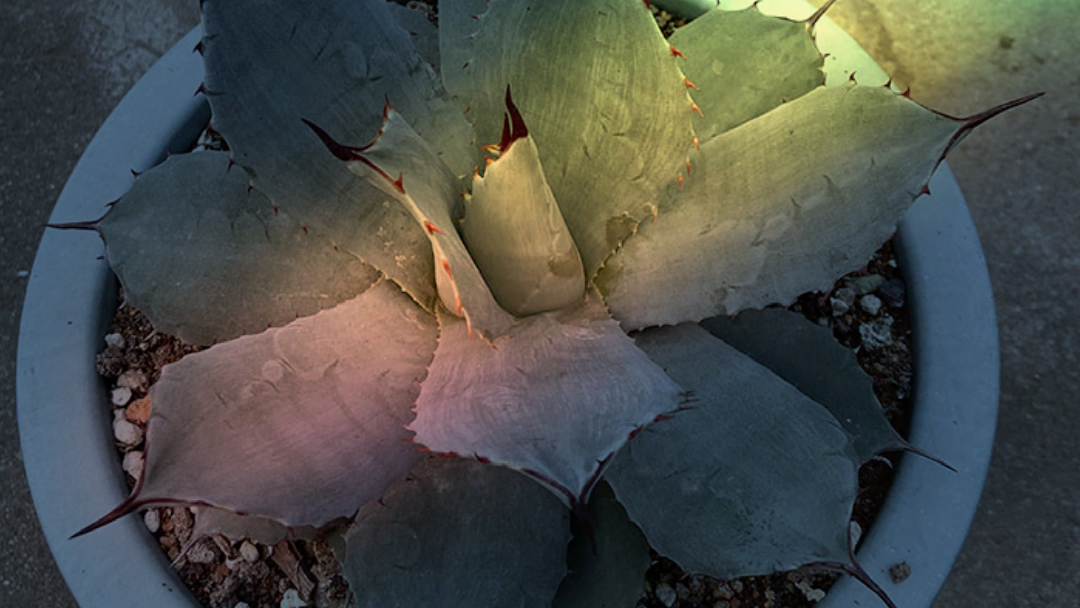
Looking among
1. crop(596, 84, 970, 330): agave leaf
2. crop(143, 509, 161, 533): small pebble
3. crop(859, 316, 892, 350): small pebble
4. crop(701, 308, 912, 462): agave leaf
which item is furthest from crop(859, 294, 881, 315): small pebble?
crop(143, 509, 161, 533): small pebble

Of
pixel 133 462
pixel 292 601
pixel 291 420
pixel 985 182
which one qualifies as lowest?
pixel 985 182

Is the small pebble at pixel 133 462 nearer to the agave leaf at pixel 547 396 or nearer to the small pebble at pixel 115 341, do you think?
the small pebble at pixel 115 341

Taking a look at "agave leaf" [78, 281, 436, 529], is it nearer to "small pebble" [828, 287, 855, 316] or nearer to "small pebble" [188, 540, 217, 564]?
"small pebble" [188, 540, 217, 564]

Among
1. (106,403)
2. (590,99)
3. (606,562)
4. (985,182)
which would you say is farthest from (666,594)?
(985,182)

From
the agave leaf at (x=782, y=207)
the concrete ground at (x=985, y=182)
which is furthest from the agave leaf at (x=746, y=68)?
the concrete ground at (x=985, y=182)

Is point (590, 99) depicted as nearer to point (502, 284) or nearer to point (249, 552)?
point (502, 284)

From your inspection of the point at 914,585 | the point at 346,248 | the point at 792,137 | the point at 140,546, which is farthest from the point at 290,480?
the point at 914,585
